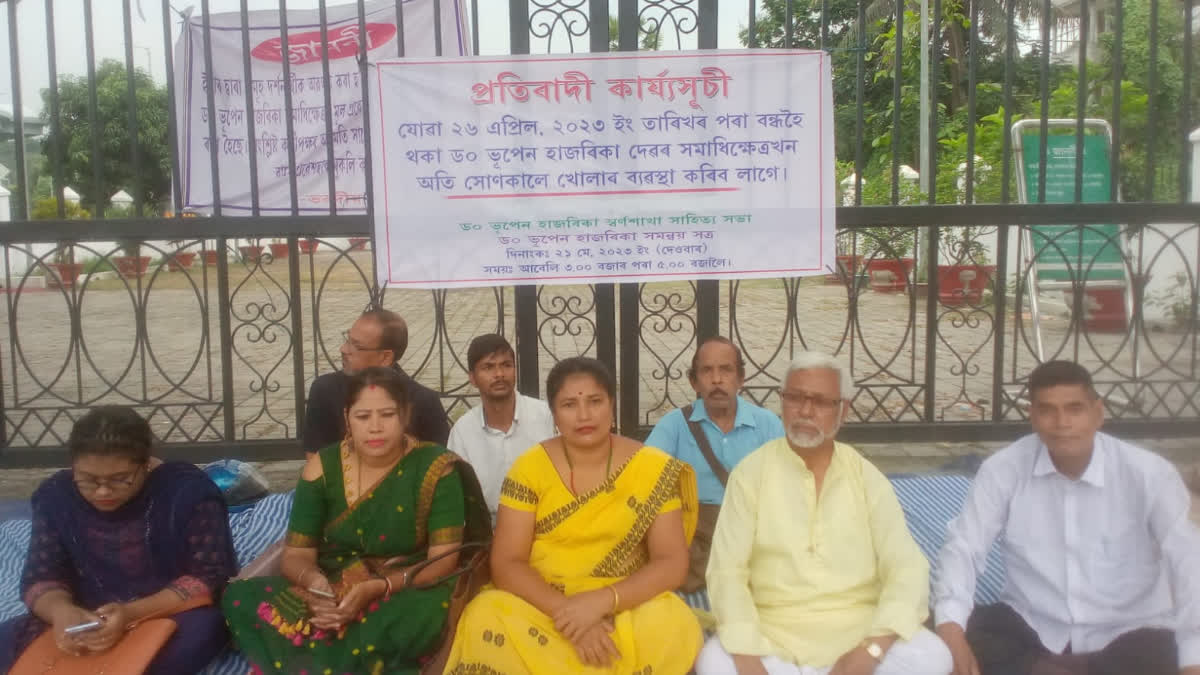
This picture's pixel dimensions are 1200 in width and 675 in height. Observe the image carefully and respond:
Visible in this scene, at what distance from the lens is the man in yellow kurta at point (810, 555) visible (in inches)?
94.7

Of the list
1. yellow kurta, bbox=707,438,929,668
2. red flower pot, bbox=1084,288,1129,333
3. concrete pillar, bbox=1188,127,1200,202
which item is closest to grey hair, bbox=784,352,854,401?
yellow kurta, bbox=707,438,929,668

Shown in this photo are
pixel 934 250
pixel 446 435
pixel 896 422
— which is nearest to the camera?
pixel 446 435

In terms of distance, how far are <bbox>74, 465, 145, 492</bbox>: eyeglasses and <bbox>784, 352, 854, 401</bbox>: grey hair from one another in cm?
188

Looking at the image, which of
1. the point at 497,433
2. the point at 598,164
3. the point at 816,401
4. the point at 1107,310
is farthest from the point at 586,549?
the point at 1107,310

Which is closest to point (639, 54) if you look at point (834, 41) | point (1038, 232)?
point (1038, 232)

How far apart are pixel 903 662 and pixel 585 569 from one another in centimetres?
89

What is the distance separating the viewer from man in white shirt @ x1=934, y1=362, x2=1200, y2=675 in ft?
7.82

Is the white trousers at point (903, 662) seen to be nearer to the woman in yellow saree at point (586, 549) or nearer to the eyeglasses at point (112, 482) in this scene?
the woman in yellow saree at point (586, 549)

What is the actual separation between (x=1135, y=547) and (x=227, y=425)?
3866mm

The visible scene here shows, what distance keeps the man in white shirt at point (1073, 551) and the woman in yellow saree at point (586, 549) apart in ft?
2.44

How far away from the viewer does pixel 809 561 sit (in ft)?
8.21

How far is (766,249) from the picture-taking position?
4.11m

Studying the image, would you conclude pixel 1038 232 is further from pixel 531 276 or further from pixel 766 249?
→ pixel 531 276

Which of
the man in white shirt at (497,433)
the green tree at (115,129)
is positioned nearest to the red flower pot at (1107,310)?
the man in white shirt at (497,433)
